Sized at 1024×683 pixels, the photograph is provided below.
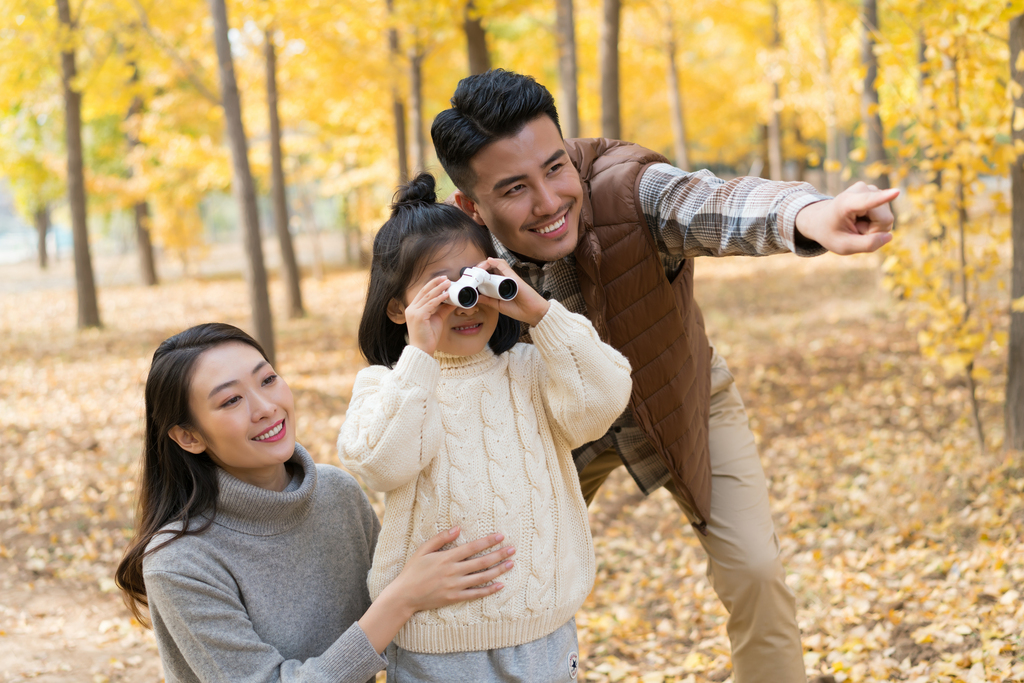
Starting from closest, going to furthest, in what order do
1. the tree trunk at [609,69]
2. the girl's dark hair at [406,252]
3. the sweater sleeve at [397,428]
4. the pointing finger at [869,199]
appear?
the pointing finger at [869,199] → the sweater sleeve at [397,428] → the girl's dark hair at [406,252] → the tree trunk at [609,69]

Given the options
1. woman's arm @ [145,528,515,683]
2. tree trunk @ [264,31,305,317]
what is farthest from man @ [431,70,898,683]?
tree trunk @ [264,31,305,317]

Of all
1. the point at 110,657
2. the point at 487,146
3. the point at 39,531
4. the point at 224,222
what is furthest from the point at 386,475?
the point at 224,222

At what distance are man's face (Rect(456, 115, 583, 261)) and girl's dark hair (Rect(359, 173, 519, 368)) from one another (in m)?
0.18

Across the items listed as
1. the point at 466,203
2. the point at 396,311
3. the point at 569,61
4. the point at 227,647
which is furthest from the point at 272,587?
the point at 569,61

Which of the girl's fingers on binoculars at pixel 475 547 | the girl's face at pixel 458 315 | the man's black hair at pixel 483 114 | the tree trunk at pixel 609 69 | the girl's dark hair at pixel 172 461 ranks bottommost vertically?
the girl's fingers on binoculars at pixel 475 547

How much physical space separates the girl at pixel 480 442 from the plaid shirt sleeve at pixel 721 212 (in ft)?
1.79

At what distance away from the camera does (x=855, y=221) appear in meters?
1.82

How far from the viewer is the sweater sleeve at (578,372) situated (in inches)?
78.1

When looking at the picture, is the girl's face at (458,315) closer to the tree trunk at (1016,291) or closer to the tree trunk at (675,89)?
the tree trunk at (1016,291)

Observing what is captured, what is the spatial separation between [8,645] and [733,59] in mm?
20573

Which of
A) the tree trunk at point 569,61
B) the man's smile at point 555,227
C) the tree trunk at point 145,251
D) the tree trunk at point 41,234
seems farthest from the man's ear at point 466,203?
the tree trunk at point 41,234

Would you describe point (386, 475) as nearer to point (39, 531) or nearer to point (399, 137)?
point (39, 531)

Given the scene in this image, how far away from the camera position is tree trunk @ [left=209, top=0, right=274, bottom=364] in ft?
23.5

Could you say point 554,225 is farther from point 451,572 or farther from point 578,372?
point 451,572
